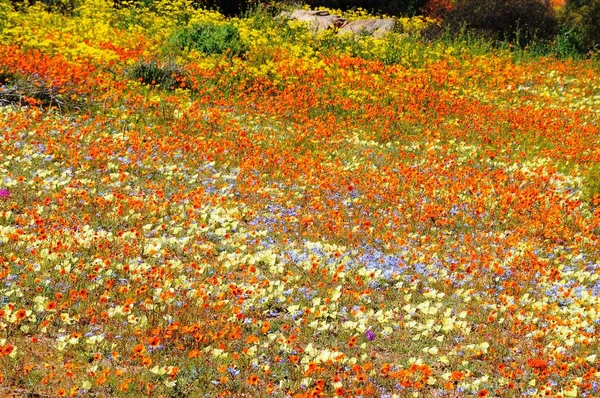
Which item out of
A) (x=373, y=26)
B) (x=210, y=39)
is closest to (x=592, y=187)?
(x=210, y=39)

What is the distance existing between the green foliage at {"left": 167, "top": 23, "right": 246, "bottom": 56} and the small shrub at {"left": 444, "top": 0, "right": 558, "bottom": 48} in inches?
362

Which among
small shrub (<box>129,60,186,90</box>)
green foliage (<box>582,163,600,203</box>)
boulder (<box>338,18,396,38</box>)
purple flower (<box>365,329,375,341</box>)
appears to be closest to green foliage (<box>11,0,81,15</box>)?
small shrub (<box>129,60,186,90</box>)

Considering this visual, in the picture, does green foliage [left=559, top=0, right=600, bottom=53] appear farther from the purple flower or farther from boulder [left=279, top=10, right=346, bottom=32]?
the purple flower

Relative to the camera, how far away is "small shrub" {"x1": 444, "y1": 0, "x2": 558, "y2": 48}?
23625 mm

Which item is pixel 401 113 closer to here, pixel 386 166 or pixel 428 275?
pixel 386 166

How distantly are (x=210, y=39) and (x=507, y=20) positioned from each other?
11940mm

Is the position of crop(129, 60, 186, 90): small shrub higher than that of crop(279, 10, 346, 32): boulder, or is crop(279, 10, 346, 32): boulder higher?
crop(279, 10, 346, 32): boulder

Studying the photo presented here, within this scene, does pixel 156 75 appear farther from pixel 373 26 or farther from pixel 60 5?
pixel 373 26

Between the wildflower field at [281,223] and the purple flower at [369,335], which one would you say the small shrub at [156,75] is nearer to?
the wildflower field at [281,223]

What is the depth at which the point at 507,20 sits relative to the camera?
23.8 meters

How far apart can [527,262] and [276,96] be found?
845 centimetres

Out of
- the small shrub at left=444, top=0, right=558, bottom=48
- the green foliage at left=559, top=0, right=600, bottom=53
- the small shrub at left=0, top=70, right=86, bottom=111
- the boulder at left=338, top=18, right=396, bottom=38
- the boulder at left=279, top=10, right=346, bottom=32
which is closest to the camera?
the small shrub at left=0, top=70, right=86, bottom=111

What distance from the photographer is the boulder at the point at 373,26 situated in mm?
23891

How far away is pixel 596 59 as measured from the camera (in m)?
21.8
